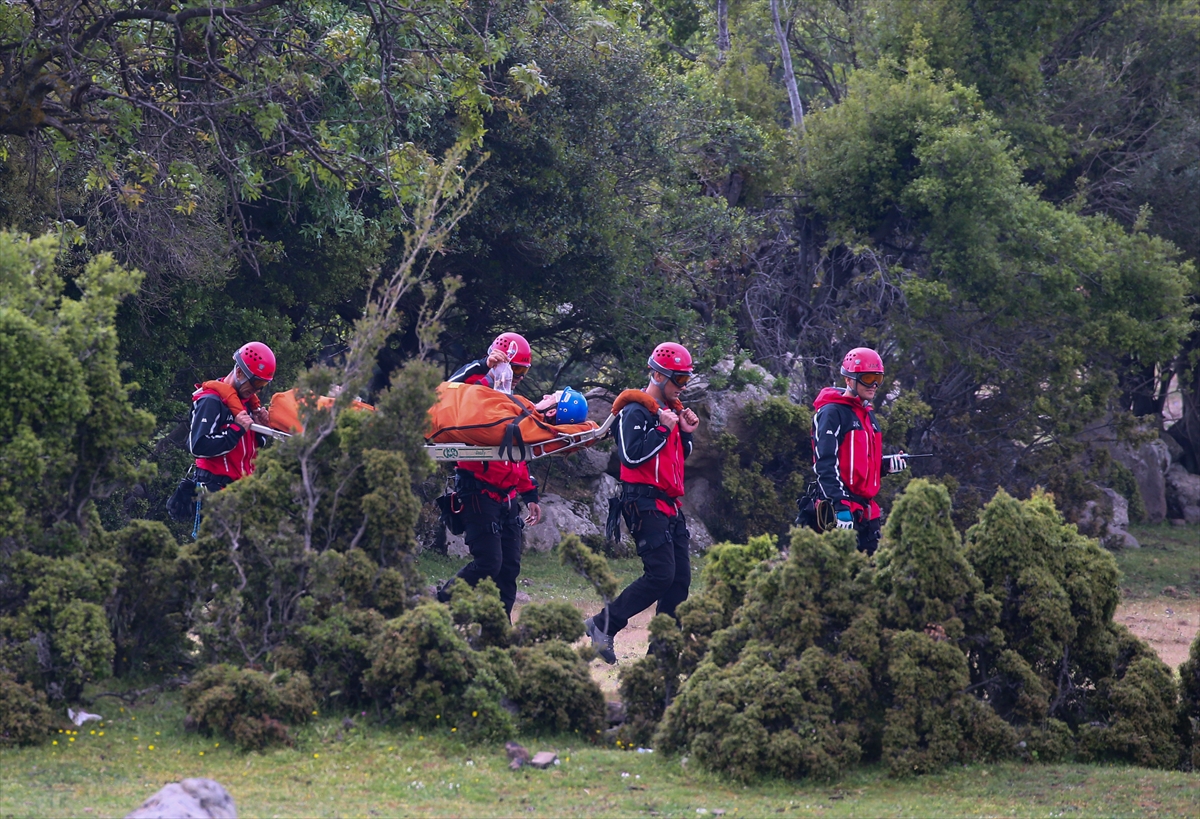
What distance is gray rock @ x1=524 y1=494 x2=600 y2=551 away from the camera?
660 inches

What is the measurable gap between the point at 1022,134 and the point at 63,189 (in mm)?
14366

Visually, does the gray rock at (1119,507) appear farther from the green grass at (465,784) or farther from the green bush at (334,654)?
the green bush at (334,654)

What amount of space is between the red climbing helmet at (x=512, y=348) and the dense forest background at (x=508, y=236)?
0.85 m

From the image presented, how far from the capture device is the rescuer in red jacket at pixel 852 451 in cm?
930

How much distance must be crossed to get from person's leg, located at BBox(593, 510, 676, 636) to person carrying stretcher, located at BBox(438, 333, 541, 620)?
0.81m

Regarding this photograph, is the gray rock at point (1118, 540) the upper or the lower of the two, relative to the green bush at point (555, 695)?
upper

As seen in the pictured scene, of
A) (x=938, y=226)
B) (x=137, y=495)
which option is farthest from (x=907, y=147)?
(x=137, y=495)

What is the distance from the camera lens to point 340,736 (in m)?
7.12

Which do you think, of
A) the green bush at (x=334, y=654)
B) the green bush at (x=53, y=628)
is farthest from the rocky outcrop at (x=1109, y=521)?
the green bush at (x=53, y=628)

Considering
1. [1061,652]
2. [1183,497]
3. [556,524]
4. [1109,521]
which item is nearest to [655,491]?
[1061,652]

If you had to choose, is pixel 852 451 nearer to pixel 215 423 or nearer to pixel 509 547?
pixel 509 547

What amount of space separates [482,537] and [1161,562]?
43.8ft

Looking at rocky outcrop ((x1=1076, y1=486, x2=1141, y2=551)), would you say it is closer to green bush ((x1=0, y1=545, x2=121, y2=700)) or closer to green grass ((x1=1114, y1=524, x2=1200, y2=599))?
green grass ((x1=1114, y1=524, x2=1200, y2=599))

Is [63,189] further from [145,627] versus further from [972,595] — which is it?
[972,595]
